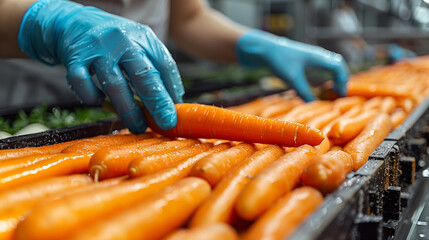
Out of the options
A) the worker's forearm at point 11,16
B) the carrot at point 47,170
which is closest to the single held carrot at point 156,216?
the carrot at point 47,170

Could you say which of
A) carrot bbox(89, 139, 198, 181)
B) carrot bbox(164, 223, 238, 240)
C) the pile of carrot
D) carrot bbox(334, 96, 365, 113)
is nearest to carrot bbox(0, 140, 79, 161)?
the pile of carrot

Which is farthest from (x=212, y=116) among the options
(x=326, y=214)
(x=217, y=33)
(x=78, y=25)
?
(x=217, y=33)

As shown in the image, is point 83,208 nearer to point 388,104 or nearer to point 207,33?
point 388,104

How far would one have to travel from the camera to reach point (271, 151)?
1.36 metres

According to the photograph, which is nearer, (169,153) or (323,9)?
(169,153)

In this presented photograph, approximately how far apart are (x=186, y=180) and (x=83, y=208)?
289 millimetres

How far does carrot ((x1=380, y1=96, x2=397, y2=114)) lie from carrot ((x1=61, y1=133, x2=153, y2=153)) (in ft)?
4.86

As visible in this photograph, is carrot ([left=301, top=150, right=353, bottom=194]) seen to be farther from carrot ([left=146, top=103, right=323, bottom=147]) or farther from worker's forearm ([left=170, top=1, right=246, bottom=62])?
worker's forearm ([left=170, top=1, right=246, bottom=62])

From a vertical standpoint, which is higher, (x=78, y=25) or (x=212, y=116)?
A: (x=78, y=25)

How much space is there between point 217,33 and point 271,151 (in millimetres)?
2039

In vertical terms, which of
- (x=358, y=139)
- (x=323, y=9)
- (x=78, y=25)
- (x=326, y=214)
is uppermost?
(x=78, y=25)

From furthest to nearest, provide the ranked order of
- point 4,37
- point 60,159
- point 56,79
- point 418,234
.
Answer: point 56,79 < point 4,37 < point 418,234 < point 60,159

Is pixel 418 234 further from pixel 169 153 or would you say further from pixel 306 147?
pixel 169 153

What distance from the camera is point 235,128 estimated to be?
155 cm
